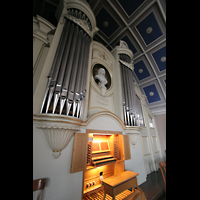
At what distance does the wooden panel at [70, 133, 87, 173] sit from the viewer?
1833mm

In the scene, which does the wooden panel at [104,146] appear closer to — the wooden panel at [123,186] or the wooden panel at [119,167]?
the wooden panel at [119,167]

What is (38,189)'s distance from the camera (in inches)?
54.2

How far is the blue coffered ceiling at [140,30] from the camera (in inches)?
154

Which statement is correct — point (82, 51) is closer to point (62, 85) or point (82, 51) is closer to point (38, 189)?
point (62, 85)

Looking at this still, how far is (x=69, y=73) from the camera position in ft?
7.20

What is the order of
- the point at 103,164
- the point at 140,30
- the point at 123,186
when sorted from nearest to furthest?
the point at 123,186 < the point at 103,164 < the point at 140,30

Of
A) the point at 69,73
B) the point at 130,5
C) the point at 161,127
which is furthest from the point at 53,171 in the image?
the point at 161,127

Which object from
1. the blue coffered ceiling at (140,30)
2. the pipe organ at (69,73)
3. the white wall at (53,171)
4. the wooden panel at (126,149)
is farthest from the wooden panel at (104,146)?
the blue coffered ceiling at (140,30)

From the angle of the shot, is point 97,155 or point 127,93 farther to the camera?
point 127,93

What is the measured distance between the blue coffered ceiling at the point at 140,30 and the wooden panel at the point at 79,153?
4507 millimetres

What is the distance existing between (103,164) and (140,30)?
19.2 feet

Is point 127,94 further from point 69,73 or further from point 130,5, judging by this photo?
point 130,5

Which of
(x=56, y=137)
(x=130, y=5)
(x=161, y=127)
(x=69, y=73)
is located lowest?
(x=56, y=137)
